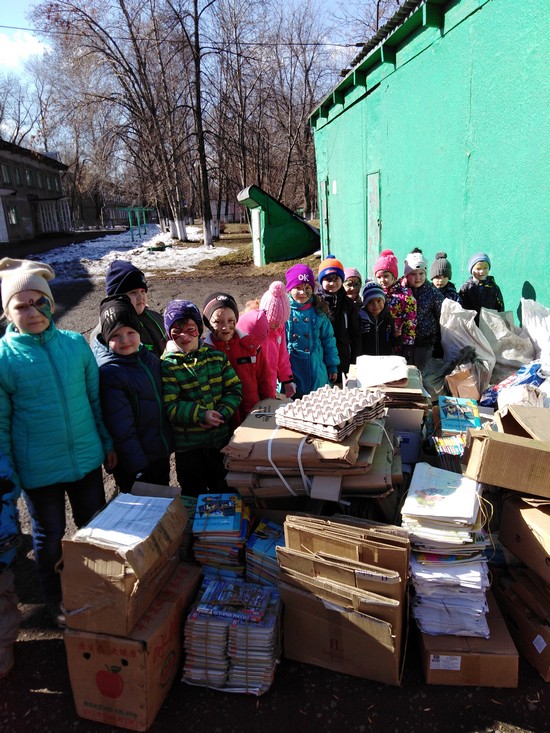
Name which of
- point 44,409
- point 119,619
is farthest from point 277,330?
point 119,619

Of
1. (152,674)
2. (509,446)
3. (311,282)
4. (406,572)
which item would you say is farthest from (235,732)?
(311,282)

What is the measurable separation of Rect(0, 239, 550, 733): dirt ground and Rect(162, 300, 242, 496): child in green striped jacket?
4.51 feet

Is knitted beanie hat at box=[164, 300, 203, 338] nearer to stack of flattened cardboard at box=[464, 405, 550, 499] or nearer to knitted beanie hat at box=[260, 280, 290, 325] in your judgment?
knitted beanie hat at box=[260, 280, 290, 325]

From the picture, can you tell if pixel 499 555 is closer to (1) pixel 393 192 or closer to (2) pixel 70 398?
(2) pixel 70 398

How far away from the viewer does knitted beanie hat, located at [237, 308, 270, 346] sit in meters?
3.82

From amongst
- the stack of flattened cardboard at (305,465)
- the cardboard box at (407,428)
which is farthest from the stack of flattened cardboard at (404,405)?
the stack of flattened cardboard at (305,465)

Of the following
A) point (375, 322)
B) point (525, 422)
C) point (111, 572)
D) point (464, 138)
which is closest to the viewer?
point (111, 572)

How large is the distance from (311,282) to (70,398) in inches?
98.3

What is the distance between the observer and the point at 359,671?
99.0 inches

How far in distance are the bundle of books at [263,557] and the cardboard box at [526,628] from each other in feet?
4.28

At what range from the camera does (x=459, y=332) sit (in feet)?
16.9

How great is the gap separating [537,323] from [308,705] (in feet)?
14.1

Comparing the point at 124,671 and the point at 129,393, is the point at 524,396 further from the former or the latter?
the point at 124,671

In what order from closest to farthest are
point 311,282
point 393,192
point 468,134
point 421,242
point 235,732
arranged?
1. point 235,732
2. point 311,282
3. point 468,134
4. point 421,242
5. point 393,192
